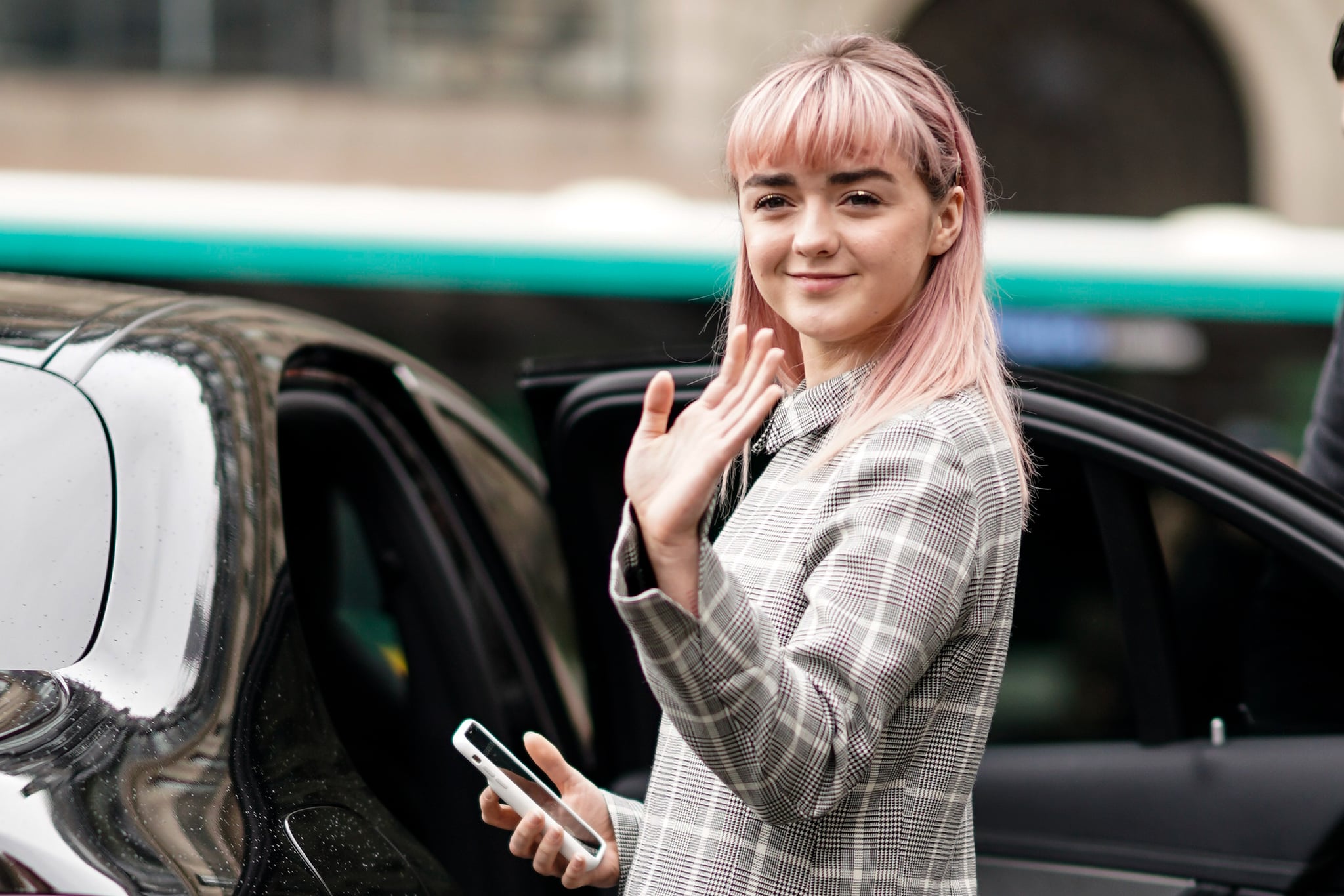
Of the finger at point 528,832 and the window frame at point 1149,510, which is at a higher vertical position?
the window frame at point 1149,510

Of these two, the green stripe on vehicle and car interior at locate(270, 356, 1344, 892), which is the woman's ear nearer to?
car interior at locate(270, 356, 1344, 892)

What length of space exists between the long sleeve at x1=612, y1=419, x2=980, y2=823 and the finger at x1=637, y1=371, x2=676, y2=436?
0.26 feet

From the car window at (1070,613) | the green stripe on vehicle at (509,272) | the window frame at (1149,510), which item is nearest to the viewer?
the window frame at (1149,510)

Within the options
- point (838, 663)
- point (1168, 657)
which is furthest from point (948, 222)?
point (1168, 657)

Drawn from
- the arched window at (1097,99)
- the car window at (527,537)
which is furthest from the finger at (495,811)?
the arched window at (1097,99)

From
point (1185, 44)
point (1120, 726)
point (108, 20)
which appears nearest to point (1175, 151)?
point (1185, 44)

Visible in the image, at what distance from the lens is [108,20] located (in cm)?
1313

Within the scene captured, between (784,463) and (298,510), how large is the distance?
1325mm

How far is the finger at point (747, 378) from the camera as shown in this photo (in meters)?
1.13

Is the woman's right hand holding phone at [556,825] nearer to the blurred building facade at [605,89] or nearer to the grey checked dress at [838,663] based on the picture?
the grey checked dress at [838,663]

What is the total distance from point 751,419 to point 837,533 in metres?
0.17

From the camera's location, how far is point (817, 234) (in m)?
1.28

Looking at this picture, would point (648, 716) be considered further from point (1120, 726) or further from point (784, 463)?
point (784, 463)

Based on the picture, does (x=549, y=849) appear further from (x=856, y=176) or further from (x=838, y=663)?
(x=856, y=176)
